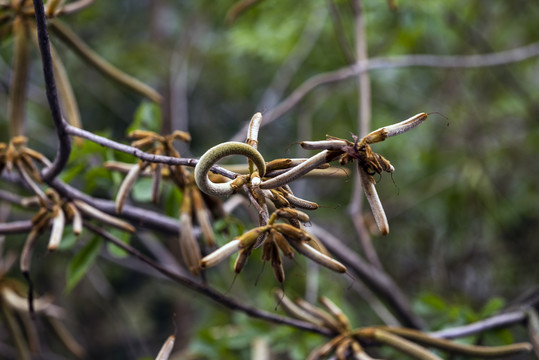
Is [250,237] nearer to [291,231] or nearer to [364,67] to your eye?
[291,231]

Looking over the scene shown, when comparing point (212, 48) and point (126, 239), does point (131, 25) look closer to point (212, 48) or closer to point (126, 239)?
point (212, 48)

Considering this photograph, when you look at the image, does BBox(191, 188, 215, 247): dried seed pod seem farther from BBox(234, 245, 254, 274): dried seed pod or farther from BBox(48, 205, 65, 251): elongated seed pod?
BBox(234, 245, 254, 274): dried seed pod

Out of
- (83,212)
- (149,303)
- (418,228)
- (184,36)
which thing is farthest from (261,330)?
(149,303)

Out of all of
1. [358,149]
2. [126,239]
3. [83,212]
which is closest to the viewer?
[358,149]

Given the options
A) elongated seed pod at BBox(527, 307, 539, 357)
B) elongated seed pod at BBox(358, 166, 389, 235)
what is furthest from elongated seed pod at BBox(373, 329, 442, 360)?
elongated seed pod at BBox(358, 166, 389, 235)

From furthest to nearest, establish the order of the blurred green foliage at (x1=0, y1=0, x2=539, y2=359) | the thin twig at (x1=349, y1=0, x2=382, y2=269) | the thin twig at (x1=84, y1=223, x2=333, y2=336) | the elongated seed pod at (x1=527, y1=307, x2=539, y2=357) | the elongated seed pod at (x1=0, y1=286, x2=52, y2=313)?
the blurred green foliage at (x1=0, y1=0, x2=539, y2=359) < the thin twig at (x1=349, y1=0, x2=382, y2=269) < the elongated seed pod at (x1=0, y1=286, x2=52, y2=313) < the elongated seed pod at (x1=527, y1=307, x2=539, y2=357) < the thin twig at (x1=84, y1=223, x2=333, y2=336)

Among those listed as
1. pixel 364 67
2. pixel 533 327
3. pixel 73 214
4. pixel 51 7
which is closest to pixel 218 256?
pixel 73 214
